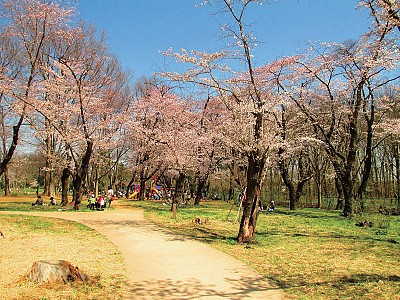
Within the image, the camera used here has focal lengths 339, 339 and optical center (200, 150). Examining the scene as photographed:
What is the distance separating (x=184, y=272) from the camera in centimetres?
608

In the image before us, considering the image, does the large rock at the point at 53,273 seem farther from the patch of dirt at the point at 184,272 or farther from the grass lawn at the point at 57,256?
the patch of dirt at the point at 184,272

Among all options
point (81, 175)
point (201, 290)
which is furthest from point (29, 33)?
point (201, 290)

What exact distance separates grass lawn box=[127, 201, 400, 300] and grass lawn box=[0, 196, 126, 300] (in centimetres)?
266

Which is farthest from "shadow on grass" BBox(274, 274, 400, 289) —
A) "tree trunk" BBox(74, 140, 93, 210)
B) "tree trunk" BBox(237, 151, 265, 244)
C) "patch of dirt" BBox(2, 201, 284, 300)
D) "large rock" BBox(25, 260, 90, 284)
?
"tree trunk" BBox(74, 140, 93, 210)

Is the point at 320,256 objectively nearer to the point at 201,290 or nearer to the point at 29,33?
the point at 201,290

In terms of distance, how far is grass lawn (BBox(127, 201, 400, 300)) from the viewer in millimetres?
5438

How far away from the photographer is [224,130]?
12.6 metres

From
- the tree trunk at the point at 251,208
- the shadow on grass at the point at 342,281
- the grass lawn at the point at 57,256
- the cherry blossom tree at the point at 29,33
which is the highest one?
the cherry blossom tree at the point at 29,33

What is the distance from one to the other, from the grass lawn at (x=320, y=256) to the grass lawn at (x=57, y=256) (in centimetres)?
266

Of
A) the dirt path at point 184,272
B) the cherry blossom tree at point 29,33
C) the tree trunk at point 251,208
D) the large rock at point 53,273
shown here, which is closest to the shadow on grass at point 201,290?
the dirt path at point 184,272

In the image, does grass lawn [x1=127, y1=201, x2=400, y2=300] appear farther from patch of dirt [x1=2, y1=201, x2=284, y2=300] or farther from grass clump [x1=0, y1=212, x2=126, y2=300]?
grass clump [x1=0, y1=212, x2=126, y2=300]

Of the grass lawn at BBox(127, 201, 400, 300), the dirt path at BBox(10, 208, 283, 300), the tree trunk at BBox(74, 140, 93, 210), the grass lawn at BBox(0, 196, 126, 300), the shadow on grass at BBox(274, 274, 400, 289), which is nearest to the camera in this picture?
the grass lawn at BBox(0, 196, 126, 300)

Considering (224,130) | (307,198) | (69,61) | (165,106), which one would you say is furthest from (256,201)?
(307,198)

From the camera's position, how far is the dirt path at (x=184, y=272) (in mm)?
4977
